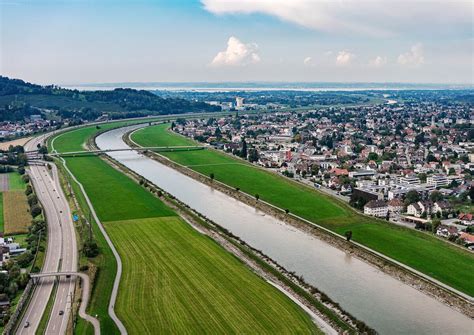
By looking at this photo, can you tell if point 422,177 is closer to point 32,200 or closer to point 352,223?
point 352,223

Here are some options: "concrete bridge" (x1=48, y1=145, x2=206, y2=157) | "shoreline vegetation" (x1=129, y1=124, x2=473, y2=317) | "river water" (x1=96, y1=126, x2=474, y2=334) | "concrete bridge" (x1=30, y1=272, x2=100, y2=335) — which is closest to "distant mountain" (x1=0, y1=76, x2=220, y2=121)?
"concrete bridge" (x1=48, y1=145, x2=206, y2=157)

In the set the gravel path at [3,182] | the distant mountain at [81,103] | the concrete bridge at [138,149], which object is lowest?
the concrete bridge at [138,149]

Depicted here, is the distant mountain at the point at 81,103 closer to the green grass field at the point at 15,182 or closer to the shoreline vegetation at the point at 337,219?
the shoreline vegetation at the point at 337,219

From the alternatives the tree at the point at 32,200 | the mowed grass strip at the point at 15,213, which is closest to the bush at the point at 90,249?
the mowed grass strip at the point at 15,213

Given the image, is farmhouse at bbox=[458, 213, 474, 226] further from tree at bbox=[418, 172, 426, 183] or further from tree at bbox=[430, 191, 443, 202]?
tree at bbox=[418, 172, 426, 183]

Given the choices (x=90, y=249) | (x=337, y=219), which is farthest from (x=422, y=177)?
(x=90, y=249)

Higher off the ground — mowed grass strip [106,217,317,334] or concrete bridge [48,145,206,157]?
mowed grass strip [106,217,317,334]

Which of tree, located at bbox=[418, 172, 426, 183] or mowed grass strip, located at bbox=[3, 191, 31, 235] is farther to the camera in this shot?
tree, located at bbox=[418, 172, 426, 183]
